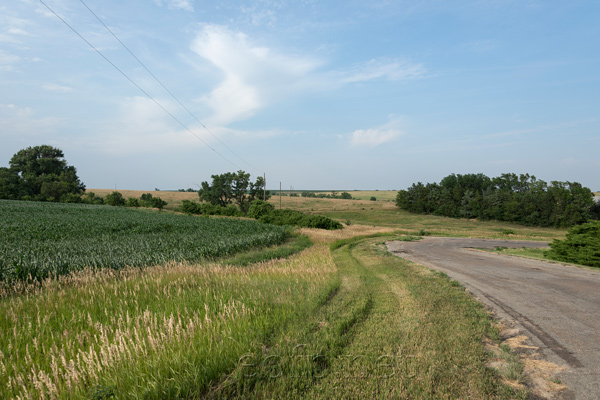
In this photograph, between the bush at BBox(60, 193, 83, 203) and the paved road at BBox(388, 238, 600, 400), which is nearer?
the paved road at BBox(388, 238, 600, 400)

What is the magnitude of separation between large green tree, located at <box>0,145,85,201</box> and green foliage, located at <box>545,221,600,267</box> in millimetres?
103069

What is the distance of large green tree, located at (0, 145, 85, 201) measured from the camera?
8244 cm

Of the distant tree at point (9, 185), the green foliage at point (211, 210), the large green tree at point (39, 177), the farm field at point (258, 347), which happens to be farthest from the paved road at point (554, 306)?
the distant tree at point (9, 185)

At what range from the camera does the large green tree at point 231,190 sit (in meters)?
82.2

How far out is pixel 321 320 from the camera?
20.5ft

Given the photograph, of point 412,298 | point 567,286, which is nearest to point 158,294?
point 412,298

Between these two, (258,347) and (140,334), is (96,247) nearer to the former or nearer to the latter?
(140,334)

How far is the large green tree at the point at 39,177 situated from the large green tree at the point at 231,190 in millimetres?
40489

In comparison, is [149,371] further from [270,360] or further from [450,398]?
[450,398]

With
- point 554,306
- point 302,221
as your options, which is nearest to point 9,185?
point 302,221

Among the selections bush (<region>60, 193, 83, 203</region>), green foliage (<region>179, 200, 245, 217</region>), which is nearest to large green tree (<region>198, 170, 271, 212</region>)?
green foliage (<region>179, 200, 245, 217</region>)

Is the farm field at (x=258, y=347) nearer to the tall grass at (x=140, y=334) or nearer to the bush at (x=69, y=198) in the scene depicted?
the tall grass at (x=140, y=334)

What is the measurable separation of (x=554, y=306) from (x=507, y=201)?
8318cm

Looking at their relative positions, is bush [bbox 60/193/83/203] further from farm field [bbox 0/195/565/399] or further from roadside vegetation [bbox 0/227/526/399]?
roadside vegetation [bbox 0/227/526/399]
